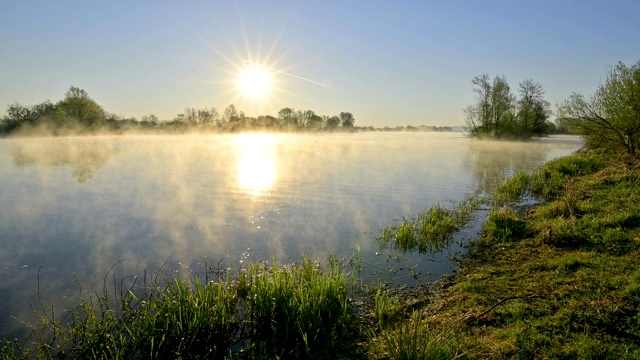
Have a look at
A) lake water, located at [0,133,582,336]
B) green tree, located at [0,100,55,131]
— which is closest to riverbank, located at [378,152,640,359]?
lake water, located at [0,133,582,336]

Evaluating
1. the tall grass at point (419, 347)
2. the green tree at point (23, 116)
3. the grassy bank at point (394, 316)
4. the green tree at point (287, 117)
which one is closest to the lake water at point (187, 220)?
the grassy bank at point (394, 316)

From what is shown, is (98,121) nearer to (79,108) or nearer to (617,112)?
(79,108)

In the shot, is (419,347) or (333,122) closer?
(419,347)

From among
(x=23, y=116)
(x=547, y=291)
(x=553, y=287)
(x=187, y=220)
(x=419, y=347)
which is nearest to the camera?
(x=419, y=347)

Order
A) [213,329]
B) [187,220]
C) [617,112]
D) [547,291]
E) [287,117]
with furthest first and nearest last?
[287,117], [617,112], [187,220], [547,291], [213,329]

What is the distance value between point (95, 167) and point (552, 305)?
1301 inches

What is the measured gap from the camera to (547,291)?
629 centimetres

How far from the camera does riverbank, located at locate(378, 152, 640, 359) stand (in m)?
4.70

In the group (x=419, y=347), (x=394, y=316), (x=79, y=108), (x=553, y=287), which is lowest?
(x=394, y=316)

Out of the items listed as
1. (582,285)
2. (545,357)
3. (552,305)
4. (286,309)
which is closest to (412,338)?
(545,357)

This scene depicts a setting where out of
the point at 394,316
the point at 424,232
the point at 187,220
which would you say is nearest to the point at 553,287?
the point at 394,316

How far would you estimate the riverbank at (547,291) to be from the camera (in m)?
4.70

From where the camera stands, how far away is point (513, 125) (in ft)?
228

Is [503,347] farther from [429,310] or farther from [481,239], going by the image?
[481,239]
